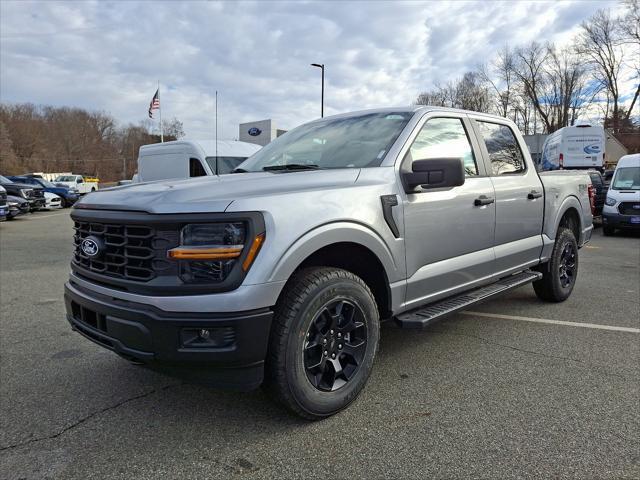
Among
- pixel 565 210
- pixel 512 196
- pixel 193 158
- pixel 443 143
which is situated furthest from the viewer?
pixel 193 158

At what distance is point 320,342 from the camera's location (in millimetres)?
2684

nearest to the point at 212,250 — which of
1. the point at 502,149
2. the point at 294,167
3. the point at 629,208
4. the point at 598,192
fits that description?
the point at 294,167

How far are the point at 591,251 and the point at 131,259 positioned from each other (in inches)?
384

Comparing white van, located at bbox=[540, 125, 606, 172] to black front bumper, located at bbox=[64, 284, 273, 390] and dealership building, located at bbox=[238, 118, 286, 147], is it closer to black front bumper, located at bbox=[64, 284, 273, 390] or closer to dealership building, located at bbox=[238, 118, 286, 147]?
dealership building, located at bbox=[238, 118, 286, 147]

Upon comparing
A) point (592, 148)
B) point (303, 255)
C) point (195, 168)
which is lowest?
point (303, 255)

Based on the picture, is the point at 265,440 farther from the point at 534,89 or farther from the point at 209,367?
the point at 534,89

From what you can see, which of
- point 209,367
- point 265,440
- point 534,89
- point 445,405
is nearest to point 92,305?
point 209,367

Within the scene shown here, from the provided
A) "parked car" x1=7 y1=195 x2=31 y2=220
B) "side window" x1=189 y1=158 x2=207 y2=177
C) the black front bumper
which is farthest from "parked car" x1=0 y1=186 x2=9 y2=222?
the black front bumper

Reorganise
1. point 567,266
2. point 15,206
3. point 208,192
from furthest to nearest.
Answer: point 15,206
point 567,266
point 208,192

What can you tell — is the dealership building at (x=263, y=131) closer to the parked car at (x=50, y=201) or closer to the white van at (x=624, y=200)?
the parked car at (x=50, y=201)

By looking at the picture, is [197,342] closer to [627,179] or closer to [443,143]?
[443,143]

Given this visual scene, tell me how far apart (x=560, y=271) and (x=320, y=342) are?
3658 millimetres

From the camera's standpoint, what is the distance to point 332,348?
277 centimetres

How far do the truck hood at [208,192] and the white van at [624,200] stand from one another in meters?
11.7
